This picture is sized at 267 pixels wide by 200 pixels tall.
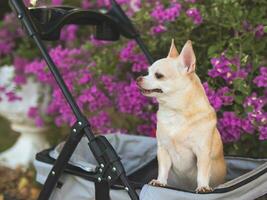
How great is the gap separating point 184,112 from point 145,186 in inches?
10.1

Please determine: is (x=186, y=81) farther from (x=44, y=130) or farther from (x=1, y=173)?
(x=44, y=130)

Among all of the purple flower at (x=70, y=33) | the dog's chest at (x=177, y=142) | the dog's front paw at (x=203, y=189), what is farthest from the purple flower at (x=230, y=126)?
the purple flower at (x=70, y=33)

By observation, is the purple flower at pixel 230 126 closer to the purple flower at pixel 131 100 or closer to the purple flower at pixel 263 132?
the purple flower at pixel 263 132

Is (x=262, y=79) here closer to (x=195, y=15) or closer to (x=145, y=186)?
(x=195, y=15)

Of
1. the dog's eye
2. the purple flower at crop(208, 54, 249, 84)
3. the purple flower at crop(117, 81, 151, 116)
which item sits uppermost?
the dog's eye

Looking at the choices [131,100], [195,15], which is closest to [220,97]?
[195,15]

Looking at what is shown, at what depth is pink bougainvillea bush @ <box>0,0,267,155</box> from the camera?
2.18 m

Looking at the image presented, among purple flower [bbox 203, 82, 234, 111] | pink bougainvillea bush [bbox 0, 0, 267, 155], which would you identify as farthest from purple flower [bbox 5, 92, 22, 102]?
purple flower [bbox 203, 82, 234, 111]

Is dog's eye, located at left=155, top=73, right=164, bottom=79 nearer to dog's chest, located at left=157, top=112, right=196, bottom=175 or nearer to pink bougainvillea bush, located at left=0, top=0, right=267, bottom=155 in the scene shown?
dog's chest, located at left=157, top=112, right=196, bottom=175

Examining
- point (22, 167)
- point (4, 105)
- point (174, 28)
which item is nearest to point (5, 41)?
point (4, 105)

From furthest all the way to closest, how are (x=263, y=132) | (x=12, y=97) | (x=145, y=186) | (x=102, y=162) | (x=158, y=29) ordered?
1. (x=12, y=97)
2. (x=158, y=29)
3. (x=263, y=132)
4. (x=102, y=162)
5. (x=145, y=186)

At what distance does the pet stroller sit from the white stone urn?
108 cm

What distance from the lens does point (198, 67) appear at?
7.79 ft

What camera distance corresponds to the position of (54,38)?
7.06 feet
